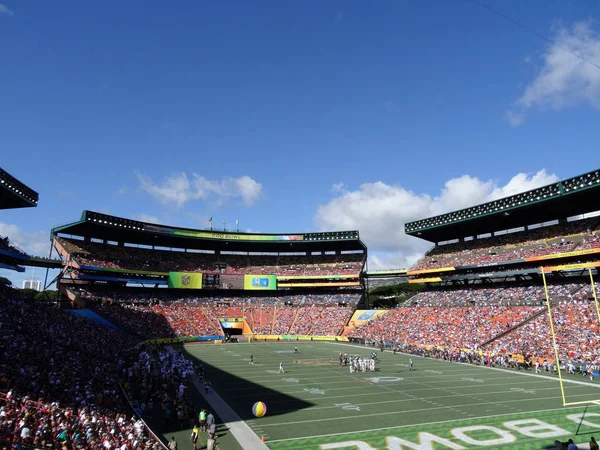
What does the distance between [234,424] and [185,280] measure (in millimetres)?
54320

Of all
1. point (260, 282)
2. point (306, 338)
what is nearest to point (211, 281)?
point (260, 282)

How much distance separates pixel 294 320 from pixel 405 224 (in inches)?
968

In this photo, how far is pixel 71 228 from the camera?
207 feet

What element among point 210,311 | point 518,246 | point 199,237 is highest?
point 199,237

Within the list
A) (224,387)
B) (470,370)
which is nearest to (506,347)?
(470,370)

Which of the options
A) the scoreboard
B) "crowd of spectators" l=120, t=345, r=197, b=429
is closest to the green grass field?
"crowd of spectators" l=120, t=345, r=197, b=429

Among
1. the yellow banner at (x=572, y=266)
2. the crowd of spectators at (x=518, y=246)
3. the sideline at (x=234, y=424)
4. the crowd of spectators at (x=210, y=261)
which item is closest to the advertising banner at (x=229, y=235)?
the crowd of spectators at (x=210, y=261)

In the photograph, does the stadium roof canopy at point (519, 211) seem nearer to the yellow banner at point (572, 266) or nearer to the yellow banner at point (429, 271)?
the yellow banner at point (429, 271)

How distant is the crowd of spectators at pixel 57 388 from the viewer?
13664 mm

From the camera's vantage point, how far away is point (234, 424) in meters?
19.5

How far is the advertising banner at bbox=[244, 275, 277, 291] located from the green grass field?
37.2m

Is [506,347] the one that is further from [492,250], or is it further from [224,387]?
[224,387]

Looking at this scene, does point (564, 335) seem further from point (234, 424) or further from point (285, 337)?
point (285, 337)

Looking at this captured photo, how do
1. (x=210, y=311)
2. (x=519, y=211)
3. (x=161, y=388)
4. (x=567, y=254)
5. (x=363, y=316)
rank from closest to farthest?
(x=161, y=388)
(x=567, y=254)
(x=519, y=211)
(x=363, y=316)
(x=210, y=311)
